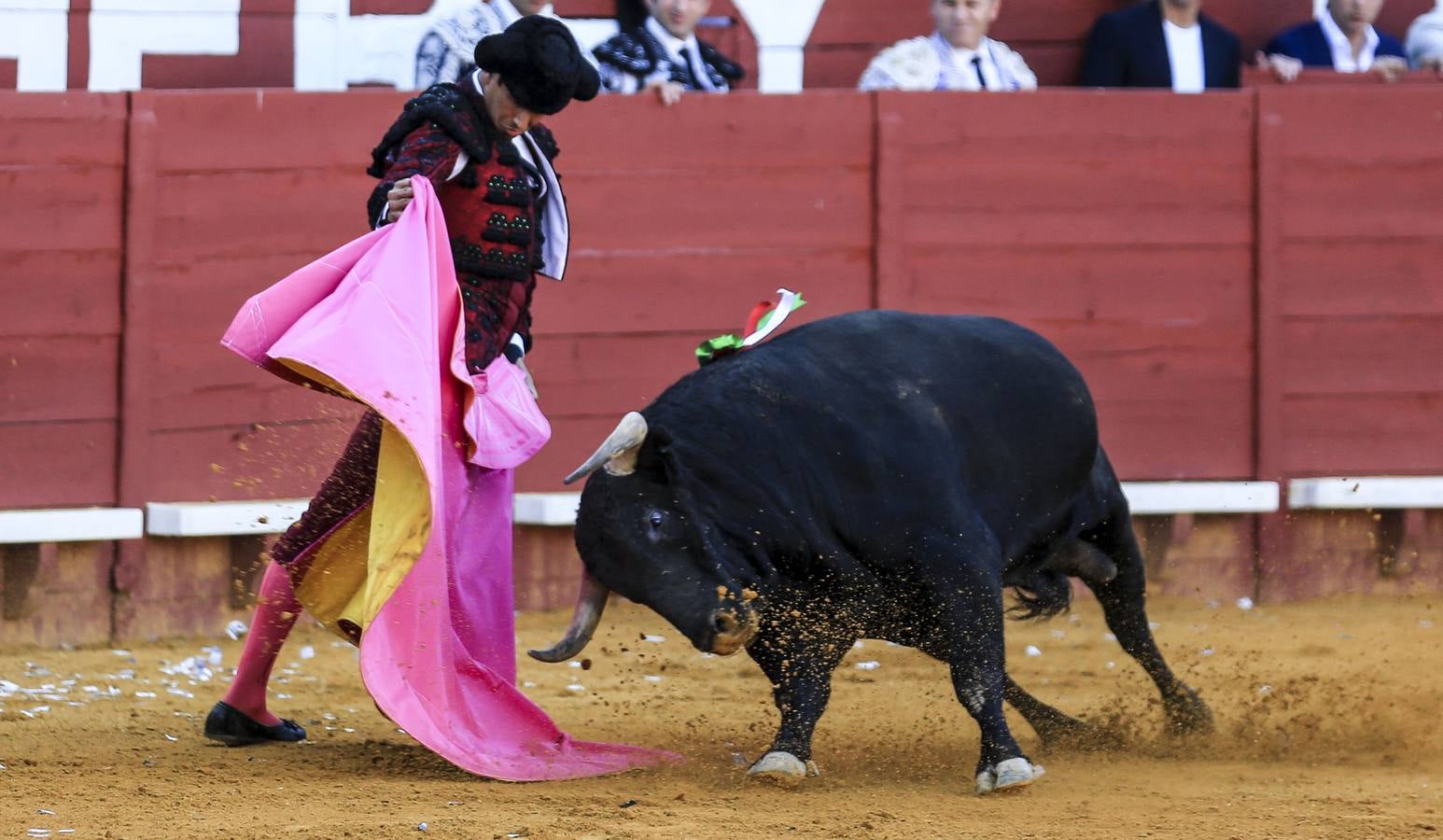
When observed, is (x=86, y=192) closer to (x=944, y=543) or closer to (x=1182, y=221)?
(x=944, y=543)

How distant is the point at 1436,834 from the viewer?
3.23 metres

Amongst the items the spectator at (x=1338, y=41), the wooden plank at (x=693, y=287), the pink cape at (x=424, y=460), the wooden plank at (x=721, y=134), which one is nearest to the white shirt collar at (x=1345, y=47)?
the spectator at (x=1338, y=41)

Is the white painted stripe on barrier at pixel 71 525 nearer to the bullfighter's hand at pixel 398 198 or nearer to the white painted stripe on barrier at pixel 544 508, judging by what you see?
the white painted stripe on barrier at pixel 544 508

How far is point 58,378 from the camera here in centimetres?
516

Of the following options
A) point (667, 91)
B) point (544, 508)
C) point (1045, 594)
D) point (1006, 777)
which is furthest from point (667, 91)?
point (1006, 777)

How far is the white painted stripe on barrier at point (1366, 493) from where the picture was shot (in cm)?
602

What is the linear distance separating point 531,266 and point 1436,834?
1.81 meters

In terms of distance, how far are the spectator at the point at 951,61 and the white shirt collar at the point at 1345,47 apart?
39.6 inches

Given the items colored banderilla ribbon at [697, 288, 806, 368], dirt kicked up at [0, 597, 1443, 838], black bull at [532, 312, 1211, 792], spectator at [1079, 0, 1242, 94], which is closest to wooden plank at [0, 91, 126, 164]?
dirt kicked up at [0, 597, 1443, 838]

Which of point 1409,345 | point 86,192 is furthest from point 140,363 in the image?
point 1409,345

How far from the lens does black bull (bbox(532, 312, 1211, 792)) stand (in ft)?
11.6

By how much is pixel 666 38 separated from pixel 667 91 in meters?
0.21

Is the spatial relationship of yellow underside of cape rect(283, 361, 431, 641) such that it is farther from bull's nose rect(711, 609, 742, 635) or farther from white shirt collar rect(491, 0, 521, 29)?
white shirt collar rect(491, 0, 521, 29)

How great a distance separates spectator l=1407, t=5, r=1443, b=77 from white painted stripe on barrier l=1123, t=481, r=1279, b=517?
1360 millimetres
